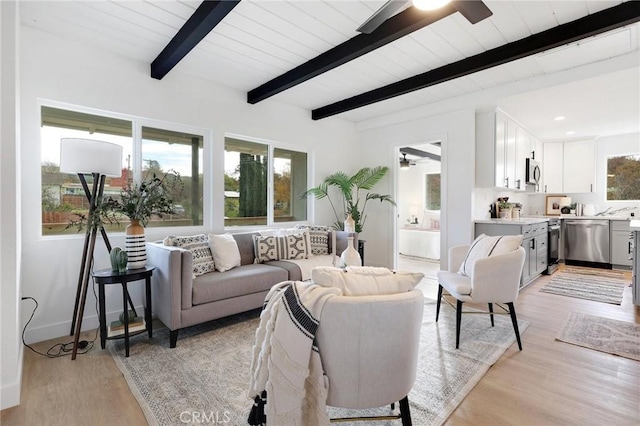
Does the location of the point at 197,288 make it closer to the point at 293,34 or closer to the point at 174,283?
the point at 174,283

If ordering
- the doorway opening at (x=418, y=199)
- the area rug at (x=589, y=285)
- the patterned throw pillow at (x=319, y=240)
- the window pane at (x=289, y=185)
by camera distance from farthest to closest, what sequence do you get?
the doorway opening at (x=418, y=199)
the window pane at (x=289, y=185)
the patterned throw pillow at (x=319, y=240)
the area rug at (x=589, y=285)

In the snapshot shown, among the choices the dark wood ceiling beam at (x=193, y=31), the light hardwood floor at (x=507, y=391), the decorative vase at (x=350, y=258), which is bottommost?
the light hardwood floor at (x=507, y=391)

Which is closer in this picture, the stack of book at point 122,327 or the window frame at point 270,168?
the stack of book at point 122,327

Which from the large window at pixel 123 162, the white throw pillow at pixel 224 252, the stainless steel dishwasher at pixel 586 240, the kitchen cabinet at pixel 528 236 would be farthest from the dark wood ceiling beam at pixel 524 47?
the stainless steel dishwasher at pixel 586 240

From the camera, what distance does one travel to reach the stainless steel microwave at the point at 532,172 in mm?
5176

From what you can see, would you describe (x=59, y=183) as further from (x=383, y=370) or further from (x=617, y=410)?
(x=617, y=410)

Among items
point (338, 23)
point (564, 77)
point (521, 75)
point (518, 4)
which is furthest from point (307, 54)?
point (564, 77)

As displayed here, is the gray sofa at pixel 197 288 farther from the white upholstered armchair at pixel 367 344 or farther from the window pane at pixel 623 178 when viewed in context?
the window pane at pixel 623 178

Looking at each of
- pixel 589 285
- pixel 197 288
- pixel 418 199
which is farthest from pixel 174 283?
pixel 418 199

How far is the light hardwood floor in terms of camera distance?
5.31 ft

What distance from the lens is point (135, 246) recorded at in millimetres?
2527

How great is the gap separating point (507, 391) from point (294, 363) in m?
1.49

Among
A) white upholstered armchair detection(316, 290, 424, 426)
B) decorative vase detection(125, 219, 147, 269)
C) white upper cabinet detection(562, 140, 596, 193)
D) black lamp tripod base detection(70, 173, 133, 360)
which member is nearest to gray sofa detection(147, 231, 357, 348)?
decorative vase detection(125, 219, 147, 269)

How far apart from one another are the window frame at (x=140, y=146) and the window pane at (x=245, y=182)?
10.0 inches
